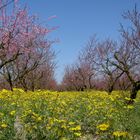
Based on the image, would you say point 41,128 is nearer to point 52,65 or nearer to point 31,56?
point 31,56

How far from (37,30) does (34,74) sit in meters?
18.7

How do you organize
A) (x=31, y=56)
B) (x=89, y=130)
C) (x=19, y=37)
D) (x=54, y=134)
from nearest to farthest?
(x=54, y=134), (x=89, y=130), (x=19, y=37), (x=31, y=56)

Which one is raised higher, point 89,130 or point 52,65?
point 52,65

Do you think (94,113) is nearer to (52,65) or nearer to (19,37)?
(19,37)

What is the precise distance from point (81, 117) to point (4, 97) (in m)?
3.17

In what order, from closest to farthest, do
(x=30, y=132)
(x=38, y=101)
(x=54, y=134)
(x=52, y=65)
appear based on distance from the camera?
1. (x=54, y=134)
2. (x=30, y=132)
3. (x=38, y=101)
4. (x=52, y=65)

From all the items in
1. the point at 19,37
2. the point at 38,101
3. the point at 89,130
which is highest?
the point at 19,37

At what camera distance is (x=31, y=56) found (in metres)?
31.5

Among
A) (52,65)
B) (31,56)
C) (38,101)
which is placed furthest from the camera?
(52,65)

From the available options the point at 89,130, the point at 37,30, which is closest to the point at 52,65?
the point at 37,30

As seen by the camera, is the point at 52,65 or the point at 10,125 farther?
the point at 52,65

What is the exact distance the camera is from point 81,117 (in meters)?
10.8

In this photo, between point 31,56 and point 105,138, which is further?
point 31,56

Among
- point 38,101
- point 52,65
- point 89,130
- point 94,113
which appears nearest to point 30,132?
point 89,130
